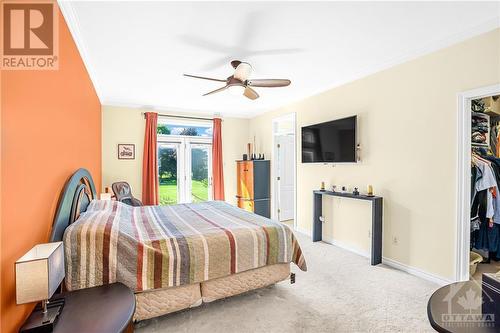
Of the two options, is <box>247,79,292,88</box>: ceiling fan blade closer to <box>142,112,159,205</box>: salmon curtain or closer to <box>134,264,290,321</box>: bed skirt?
<box>134,264,290,321</box>: bed skirt

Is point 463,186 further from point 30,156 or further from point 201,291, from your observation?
point 30,156

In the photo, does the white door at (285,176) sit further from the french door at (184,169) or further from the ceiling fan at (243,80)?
the ceiling fan at (243,80)

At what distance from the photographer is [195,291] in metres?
2.10

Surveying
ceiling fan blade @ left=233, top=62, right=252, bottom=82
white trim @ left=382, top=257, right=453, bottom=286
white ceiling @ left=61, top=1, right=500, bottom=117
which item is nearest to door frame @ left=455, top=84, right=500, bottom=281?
white trim @ left=382, top=257, right=453, bottom=286

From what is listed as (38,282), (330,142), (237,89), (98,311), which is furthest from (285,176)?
(38,282)

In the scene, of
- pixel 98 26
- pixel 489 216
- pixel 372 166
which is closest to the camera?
pixel 98 26

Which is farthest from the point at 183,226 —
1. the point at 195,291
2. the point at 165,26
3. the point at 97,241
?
the point at 165,26

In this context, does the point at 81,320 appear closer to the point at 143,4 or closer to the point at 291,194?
the point at 143,4

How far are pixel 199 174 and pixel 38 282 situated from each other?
4.87 meters

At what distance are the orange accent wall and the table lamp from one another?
0.10 meters

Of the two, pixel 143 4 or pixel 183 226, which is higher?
pixel 143 4

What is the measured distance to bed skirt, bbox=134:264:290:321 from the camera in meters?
1.94

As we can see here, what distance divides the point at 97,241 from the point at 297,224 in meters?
3.80

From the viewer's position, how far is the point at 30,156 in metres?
1.41
